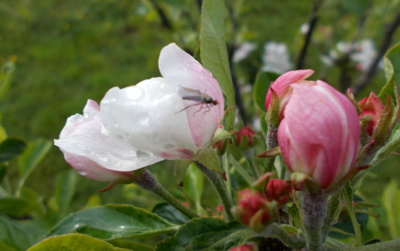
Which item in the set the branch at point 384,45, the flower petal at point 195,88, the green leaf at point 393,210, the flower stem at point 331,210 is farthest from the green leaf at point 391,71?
the branch at point 384,45

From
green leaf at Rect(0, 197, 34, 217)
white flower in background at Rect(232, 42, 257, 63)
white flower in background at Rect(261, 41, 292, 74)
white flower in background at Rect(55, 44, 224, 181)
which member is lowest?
white flower in background at Rect(261, 41, 292, 74)

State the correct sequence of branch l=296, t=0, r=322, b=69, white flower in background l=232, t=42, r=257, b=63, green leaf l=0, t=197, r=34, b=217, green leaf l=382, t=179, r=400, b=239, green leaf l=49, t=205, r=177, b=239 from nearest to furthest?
1. green leaf l=49, t=205, r=177, b=239
2. green leaf l=0, t=197, r=34, b=217
3. green leaf l=382, t=179, r=400, b=239
4. branch l=296, t=0, r=322, b=69
5. white flower in background l=232, t=42, r=257, b=63

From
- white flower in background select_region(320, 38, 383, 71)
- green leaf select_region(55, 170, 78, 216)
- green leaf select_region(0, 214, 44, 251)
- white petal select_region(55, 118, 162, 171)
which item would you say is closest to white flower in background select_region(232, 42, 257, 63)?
white flower in background select_region(320, 38, 383, 71)

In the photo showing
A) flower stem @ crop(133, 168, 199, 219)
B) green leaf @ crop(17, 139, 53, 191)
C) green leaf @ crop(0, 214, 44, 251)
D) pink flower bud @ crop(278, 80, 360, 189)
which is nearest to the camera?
Answer: pink flower bud @ crop(278, 80, 360, 189)

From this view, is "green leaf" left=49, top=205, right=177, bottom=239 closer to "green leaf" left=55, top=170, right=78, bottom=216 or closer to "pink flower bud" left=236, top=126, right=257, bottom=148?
"pink flower bud" left=236, top=126, right=257, bottom=148

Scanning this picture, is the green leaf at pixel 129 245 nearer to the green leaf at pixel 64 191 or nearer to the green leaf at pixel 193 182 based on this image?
the green leaf at pixel 193 182

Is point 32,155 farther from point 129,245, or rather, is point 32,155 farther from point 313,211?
point 313,211

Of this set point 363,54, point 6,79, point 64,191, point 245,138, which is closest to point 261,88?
point 245,138
